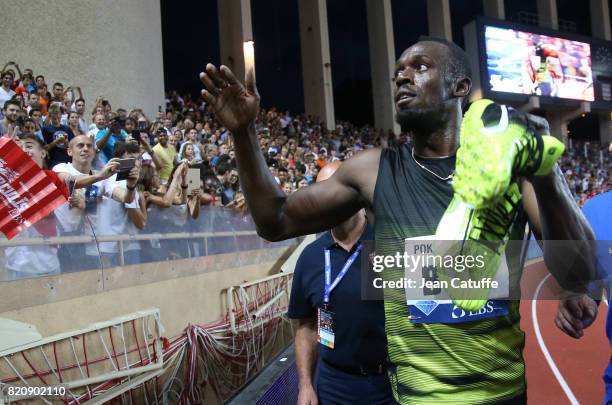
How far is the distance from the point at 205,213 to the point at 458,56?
16.7ft

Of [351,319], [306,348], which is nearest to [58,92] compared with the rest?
[306,348]

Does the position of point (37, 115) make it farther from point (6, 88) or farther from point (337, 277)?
point (337, 277)

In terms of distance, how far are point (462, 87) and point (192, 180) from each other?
5.05 meters

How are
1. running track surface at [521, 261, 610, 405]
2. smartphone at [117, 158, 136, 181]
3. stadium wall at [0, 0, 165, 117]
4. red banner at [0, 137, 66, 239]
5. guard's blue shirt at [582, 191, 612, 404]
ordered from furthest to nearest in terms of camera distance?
stadium wall at [0, 0, 165, 117], running track surface at [521, 261, 610, 405], smartphone at [117, 158, 136, 181], red banner at [0, 137, 66, 239], guard's blue shirt at [582, 191, 612, 404]

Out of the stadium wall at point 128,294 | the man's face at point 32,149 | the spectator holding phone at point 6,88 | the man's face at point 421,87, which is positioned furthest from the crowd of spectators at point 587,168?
the man's face at point 421,87

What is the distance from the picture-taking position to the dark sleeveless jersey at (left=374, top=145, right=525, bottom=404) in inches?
60.8

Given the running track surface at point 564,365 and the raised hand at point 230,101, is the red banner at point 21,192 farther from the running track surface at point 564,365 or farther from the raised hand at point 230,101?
the running track surface at point 564,365

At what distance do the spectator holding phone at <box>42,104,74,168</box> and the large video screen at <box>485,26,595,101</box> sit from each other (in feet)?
74.7

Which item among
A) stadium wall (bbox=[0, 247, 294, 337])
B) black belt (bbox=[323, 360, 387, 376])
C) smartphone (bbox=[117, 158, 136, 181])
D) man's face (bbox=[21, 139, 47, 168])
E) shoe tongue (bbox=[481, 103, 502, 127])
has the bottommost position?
black belt (bbox=[323, 360, 387, 376])

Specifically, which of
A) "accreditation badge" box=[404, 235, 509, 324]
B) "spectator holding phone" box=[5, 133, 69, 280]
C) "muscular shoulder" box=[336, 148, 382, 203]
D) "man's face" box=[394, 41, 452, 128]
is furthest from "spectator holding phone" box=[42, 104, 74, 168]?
"accreditation badge" box=[404, 235, 509, 324]

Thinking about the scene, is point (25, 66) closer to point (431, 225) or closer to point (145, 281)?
point (145, 281)

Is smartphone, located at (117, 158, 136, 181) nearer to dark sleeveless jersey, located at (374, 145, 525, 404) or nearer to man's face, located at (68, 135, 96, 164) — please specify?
man's face, located at (68, 135, 96, 164)

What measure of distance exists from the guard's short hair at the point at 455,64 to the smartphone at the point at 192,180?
4.82 m

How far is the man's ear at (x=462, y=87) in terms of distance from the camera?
5.88ft
